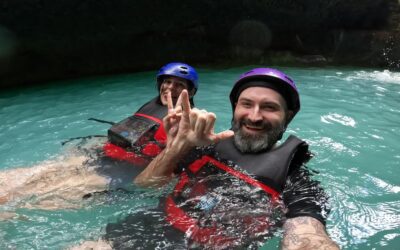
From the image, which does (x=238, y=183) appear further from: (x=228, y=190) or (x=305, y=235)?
(x=305, y=235)

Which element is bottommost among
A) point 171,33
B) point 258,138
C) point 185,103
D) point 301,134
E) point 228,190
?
point 301,134

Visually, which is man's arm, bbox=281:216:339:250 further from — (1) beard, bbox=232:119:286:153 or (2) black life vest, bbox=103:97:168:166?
(2) black life vest, bbox=103:97:168:166

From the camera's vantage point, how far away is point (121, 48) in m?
13.4

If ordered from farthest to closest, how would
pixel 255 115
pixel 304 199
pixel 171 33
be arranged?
1. pixel 171 33
2. pixel 255 115
3. pixel 304 199

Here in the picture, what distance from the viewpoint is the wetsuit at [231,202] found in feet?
9.23

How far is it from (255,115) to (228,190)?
2.27 feet

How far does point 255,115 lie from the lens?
3.25m

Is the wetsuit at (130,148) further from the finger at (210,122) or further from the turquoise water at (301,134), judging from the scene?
the finger at (210,122)

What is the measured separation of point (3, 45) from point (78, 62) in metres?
2.34

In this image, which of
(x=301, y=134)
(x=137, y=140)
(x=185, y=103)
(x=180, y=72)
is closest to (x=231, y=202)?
(x=185, y=103)

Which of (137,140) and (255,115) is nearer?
(255,115)

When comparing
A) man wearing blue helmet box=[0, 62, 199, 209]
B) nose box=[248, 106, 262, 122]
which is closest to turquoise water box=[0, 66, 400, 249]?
man wearing blue helmet box=[0, 62, 199, 209]

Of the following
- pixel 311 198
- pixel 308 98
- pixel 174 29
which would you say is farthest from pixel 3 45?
pixel 311 198

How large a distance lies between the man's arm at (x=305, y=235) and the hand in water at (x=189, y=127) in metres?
0.81
